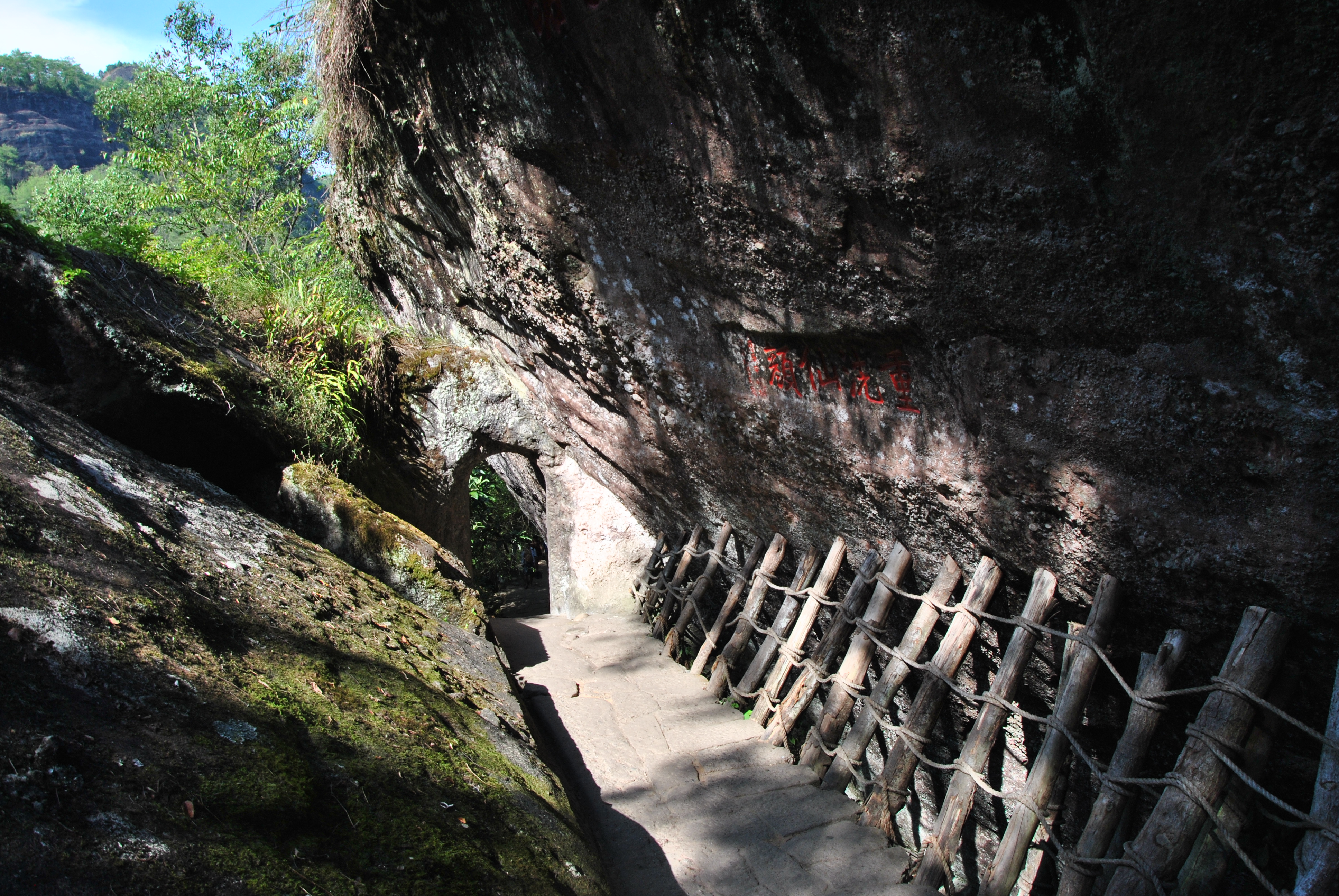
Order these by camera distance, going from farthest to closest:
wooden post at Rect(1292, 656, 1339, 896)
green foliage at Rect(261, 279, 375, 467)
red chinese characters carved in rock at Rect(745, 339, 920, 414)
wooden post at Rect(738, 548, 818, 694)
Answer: green foliage at Rect(261, 279, 375, 467) → wooden post at Rect(738, 548, 818, 694) → red chinese characters carved in rock at Rect(745, 339, 920, 414) → wooden post at Rect(1292, 656, 1339, 896)

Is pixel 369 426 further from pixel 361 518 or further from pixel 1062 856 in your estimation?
pixel 1062 856

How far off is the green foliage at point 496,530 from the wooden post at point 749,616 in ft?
21.3

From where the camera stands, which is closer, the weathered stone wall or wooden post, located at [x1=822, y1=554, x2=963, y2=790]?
the weathered stone wall

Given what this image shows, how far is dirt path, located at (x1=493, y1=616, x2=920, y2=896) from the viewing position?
2379 mm

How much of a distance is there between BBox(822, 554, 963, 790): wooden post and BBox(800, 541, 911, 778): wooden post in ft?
0.34

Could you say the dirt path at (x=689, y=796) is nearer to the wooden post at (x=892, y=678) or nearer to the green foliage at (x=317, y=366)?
the wooden post at (x=892, y=678)

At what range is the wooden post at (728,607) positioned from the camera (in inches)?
154

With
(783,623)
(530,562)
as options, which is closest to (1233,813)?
→ (783,623)

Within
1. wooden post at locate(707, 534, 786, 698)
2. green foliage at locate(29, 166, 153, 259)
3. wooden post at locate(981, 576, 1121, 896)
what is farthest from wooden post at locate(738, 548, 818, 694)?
green foliage at locate(29, 166, 153, 259)

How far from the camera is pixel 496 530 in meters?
10.2

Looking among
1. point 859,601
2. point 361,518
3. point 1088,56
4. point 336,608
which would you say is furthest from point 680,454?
point 1088,56

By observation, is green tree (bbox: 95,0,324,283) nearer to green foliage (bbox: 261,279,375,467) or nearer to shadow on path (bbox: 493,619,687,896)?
green foliage (bbox: 261,279,375,467)

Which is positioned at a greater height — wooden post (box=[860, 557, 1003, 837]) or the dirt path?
wooden post (box=[860, 557, 1003, 837])

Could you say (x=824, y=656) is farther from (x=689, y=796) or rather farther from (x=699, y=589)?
(x=699, y=589)
